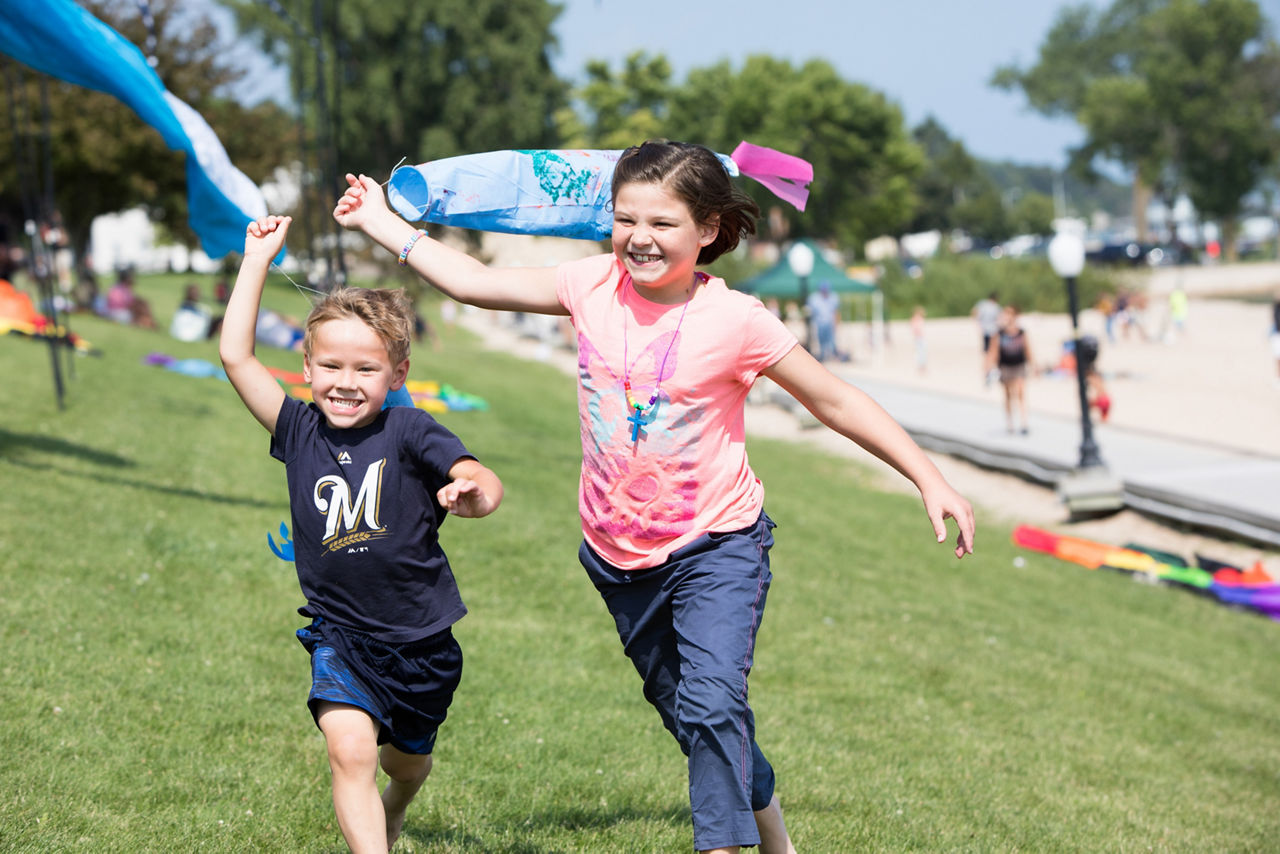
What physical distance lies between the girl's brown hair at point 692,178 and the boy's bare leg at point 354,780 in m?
1.52

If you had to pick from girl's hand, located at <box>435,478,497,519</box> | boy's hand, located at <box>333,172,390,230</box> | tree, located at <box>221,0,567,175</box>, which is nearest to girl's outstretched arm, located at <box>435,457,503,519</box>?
girl's hand, located at <box>435,478,497,519</box>

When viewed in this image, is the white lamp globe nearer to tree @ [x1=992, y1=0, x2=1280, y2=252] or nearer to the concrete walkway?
the concrete walkway

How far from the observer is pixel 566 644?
662 centimetres

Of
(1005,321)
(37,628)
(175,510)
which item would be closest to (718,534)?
(37,628)

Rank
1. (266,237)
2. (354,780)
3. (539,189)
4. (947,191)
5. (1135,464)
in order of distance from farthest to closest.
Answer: (947,191) → (1135,464) → (539,189) → (266,237) → (354,780)

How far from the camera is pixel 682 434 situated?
312cm

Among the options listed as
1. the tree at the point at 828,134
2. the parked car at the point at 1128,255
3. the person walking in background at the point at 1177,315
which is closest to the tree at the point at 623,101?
the tree at the point at 828,134

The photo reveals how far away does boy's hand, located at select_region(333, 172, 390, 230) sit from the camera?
11.1 feet

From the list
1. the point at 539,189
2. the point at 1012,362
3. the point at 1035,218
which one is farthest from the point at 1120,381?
the point at 1035,218

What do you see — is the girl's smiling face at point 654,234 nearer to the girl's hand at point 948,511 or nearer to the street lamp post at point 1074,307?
the girl's hand at point 948,511

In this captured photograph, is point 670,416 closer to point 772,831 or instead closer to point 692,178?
point 692,178

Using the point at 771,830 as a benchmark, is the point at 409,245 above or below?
above

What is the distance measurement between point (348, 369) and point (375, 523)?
0.39 meters

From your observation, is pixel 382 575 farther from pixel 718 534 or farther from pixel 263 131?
pixel 263 131
